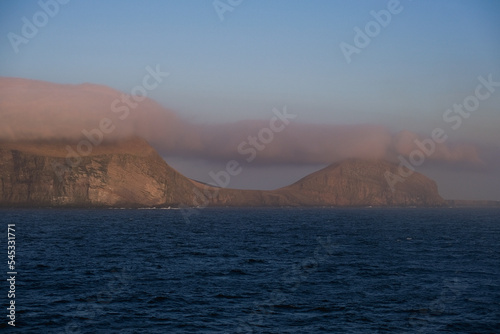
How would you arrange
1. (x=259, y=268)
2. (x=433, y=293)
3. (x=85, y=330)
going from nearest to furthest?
(x=85, y=330) → (x=433, y=293) → (x=259, y=268)

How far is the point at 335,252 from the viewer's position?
8494 cm

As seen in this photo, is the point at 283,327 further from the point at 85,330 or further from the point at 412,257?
the point at 412,257

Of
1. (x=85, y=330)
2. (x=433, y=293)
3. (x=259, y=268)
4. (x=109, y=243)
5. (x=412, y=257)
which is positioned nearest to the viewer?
(x=85, y=330)

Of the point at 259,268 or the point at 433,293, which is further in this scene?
the point at 259,268

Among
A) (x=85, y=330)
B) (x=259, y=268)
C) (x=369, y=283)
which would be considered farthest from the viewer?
(x=259, y=268)

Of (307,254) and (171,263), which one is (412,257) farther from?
(171,263)

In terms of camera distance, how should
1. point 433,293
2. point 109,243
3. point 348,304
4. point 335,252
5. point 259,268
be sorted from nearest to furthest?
1. point 348,304
2. point 433,293
3. point 259,268
4. point 335,252
5. point 109,243

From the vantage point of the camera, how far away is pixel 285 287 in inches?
2087

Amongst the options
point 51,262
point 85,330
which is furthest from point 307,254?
point 85,330

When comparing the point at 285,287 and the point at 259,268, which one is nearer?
the point at 285,287

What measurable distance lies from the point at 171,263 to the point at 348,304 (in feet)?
108

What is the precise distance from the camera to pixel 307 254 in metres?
81.6

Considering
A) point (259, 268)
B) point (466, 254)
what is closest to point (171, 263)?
point (259, 268)

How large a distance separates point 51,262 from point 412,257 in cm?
5647
